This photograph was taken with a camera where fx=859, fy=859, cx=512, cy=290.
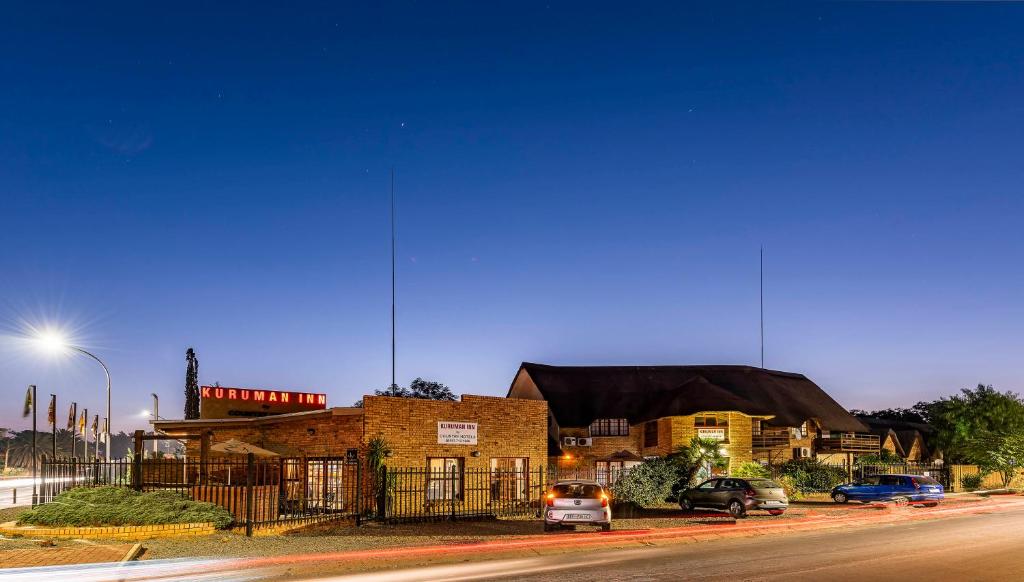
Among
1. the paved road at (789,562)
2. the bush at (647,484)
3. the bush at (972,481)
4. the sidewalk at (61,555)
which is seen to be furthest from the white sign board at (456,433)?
the bush at (972,481)

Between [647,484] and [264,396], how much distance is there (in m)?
20.3

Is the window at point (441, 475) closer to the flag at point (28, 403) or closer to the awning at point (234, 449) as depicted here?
the awning at point (234, 449)

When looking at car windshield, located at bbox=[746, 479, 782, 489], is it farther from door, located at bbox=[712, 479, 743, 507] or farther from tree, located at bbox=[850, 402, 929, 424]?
tree, located at bbox=[850, 402, 929, 424]

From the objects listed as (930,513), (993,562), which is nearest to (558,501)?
(993,562)

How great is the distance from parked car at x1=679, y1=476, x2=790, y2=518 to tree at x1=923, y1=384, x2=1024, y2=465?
28.9 metres

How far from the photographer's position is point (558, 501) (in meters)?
21.3

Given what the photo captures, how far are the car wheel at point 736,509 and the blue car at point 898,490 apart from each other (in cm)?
977

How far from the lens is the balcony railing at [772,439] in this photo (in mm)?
47031

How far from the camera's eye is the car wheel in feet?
92.1

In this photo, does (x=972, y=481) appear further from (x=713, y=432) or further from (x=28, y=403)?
(x=28, y=403)

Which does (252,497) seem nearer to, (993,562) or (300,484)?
(300,484)

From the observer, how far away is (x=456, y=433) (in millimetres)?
29797

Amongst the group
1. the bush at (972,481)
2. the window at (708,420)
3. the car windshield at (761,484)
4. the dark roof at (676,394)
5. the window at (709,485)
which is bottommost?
the bush at (972,481)

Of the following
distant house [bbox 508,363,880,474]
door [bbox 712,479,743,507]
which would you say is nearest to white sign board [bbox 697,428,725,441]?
distant house [bbox 508,363,880,474]
